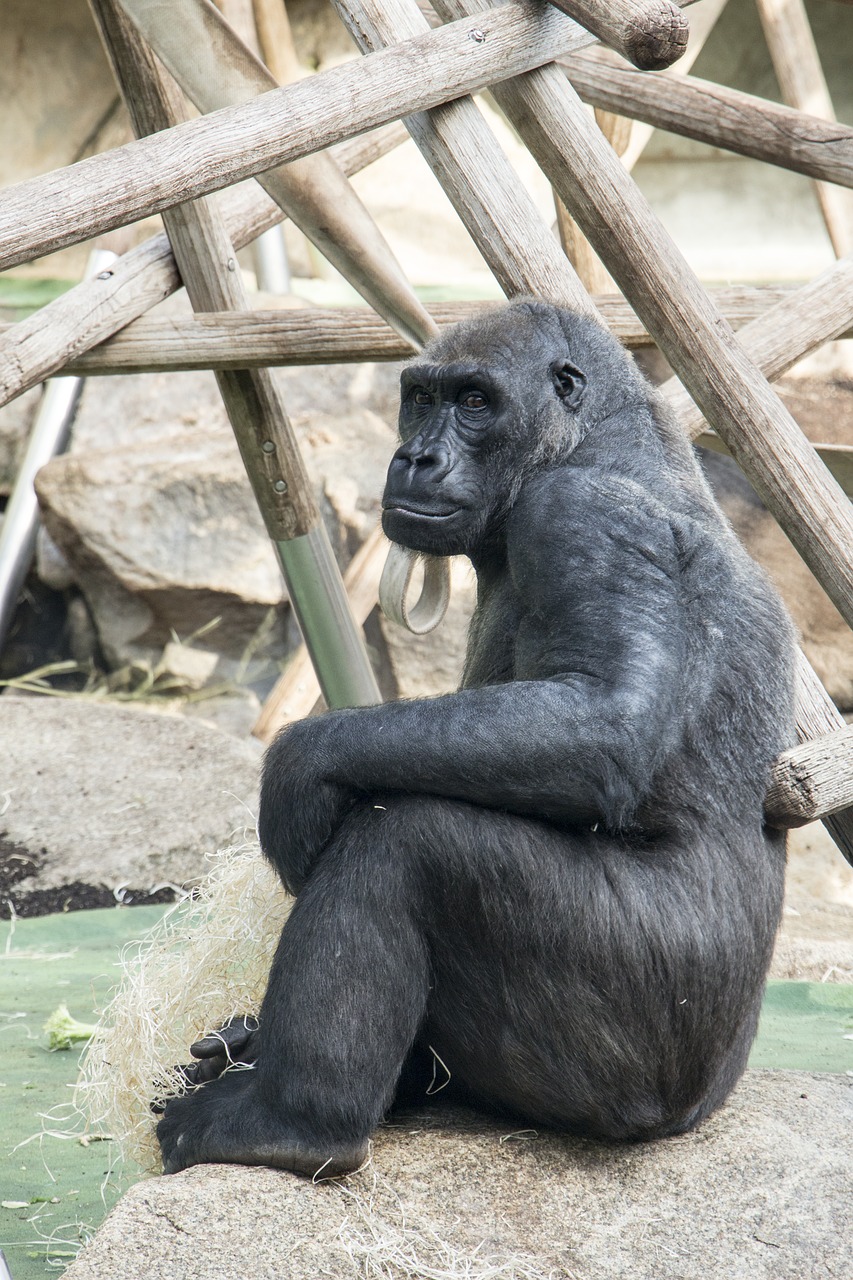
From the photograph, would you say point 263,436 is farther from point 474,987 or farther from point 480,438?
point 474,987

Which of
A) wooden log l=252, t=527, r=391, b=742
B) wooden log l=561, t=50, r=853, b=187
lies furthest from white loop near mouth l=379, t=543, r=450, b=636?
wooden log l=252, t=527, r=391, b=742

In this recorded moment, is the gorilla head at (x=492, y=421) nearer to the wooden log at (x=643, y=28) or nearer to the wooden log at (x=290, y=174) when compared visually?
the wooden log at (x=643, y=28)

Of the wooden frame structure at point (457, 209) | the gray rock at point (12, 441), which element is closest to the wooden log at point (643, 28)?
the wooden frame structure at point (457, 209)

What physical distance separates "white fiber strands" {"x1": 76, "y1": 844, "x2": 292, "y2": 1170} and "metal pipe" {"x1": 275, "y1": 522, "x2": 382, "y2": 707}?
163cm

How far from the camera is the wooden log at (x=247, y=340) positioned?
395 cm

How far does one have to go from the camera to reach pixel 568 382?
295 centimetres

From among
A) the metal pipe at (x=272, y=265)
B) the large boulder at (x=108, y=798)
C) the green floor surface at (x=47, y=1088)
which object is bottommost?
the green floor surface at (x=47, y=1088)

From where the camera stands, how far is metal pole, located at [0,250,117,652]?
28.2 feet

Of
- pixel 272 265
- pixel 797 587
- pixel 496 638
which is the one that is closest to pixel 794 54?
pixel 797 587

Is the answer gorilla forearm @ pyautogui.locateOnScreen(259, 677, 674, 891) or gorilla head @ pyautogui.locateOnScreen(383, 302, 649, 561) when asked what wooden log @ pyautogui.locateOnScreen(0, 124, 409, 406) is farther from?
gorilla forearm @ pyautogui.locateOnScreen(259, 677, 674, 891)

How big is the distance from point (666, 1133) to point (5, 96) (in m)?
10.3

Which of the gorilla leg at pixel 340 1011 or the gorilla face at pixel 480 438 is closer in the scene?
the gorilla leg at pixel 340 1011

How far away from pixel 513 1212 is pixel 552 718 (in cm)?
90

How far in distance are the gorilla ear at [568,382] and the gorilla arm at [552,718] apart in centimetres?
39
